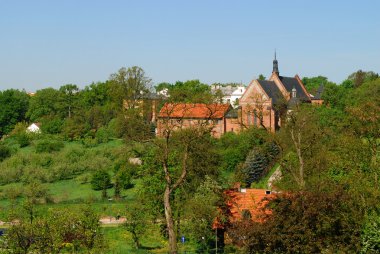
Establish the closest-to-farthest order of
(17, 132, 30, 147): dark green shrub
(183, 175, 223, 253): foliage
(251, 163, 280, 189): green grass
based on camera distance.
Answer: (183, 175, 223, 253): foliage < (251, 163, 280, 189): green grass < (17, 132, 30, 147): dark green shrub

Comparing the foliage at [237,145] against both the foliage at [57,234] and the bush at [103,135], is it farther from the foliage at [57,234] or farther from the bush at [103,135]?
the foliage at [57,234]

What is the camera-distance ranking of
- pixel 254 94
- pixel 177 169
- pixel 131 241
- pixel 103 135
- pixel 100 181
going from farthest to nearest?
1. pixel 254 94
2. pixel 103 135
3. pixel 100 181
4. pixel 177 169
5. pixel 131 241

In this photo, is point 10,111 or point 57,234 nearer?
point 57,234

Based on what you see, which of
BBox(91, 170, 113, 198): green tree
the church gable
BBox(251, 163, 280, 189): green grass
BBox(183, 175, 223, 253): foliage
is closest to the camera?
BBox(183, 175, 223, 253): foliage

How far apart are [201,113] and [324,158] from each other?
27.4m

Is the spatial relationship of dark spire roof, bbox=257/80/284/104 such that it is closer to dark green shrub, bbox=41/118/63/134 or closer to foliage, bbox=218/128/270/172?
foliage, bbox=218/128/270/172

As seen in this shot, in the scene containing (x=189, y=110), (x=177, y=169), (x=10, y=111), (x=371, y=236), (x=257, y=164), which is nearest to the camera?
(x=371, y=236)

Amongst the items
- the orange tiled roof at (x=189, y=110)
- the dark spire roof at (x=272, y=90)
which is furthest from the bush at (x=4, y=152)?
the dark spire roof at (x=272, y=90)

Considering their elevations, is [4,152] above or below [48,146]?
below

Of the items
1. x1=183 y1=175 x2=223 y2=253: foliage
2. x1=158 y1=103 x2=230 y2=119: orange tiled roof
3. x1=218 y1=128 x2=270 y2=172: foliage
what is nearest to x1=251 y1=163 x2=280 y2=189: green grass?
x1=218 y1=128 x2=270 y2=172: foliage

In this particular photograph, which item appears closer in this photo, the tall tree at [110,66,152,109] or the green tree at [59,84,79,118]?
the tall tree at [110,66,152,109]

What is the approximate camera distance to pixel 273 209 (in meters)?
24.6

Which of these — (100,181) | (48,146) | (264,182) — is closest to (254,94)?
(48,146)

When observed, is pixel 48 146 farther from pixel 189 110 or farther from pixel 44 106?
pixel 44 106
